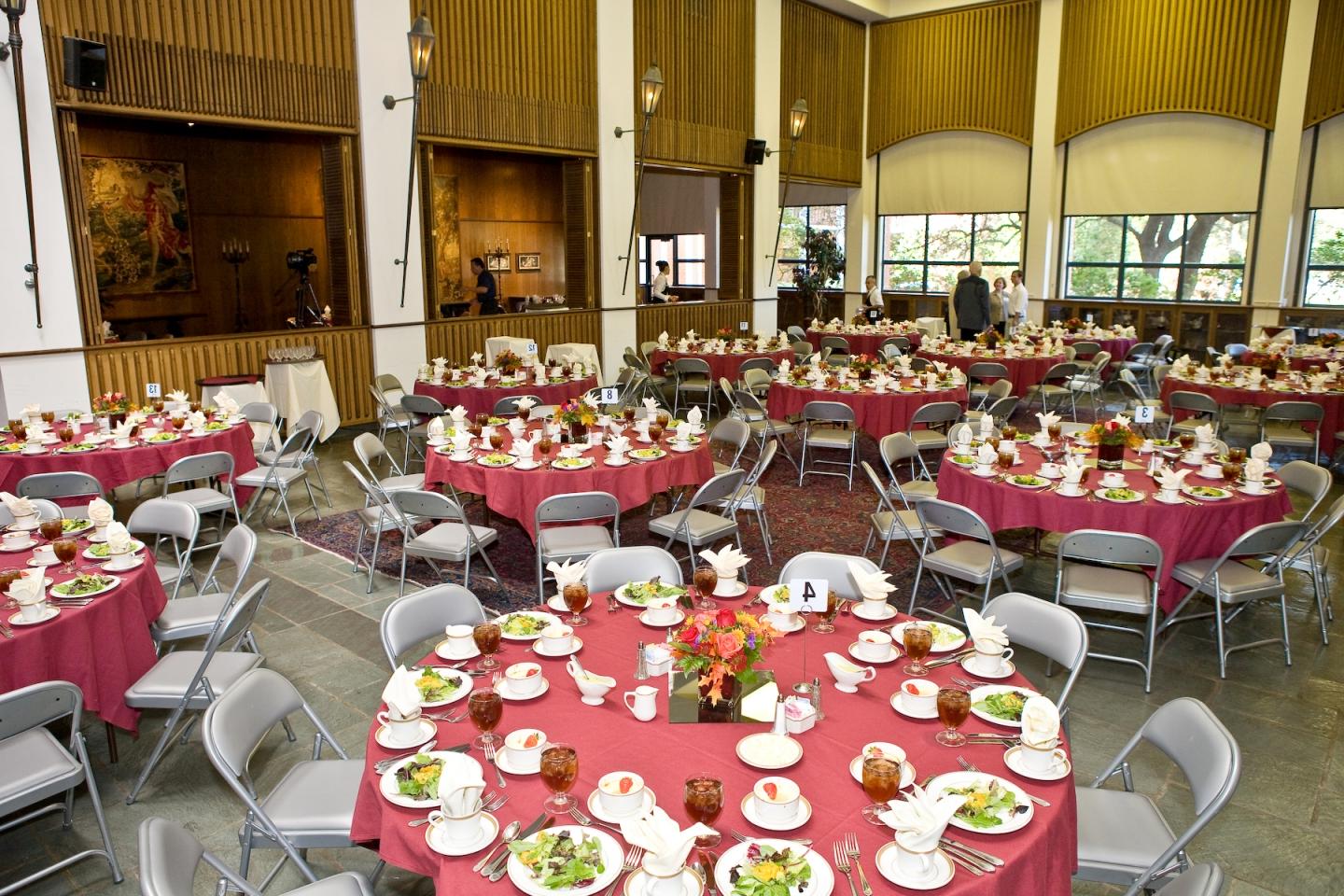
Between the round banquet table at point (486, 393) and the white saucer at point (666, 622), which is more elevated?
the round banquet table at point (486, 393)

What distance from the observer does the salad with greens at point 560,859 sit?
201 cm

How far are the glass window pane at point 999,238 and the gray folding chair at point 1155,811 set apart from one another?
15.7 m

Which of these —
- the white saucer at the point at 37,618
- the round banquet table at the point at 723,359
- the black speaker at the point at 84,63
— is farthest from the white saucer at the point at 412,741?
the round banquet table at the point at 723,359

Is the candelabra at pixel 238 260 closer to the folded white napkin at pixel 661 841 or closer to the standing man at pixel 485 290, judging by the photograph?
the standing man at pixel 485 290

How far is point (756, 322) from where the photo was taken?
17.1 meters

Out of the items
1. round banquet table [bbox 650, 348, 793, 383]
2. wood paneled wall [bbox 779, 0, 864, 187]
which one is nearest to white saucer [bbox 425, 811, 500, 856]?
round banquet table [bbox 650, 348, 793, 383]

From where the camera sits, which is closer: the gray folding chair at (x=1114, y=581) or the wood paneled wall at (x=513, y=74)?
the gray folding chair at (x=1114, y=581)

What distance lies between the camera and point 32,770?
3.12m

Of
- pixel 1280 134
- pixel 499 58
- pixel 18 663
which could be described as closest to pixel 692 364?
pixel 499 58

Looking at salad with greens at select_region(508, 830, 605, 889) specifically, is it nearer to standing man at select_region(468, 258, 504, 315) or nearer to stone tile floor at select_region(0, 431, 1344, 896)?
stone tile floor at select_region(0, 431, 1344, 896)

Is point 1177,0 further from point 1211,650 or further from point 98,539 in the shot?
point 98,539

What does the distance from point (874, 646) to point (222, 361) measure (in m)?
9.07

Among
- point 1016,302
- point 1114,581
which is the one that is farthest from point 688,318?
point 1114,581

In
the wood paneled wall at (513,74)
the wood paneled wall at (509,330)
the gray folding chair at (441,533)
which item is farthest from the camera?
the wood paneled wall at (509,330)
